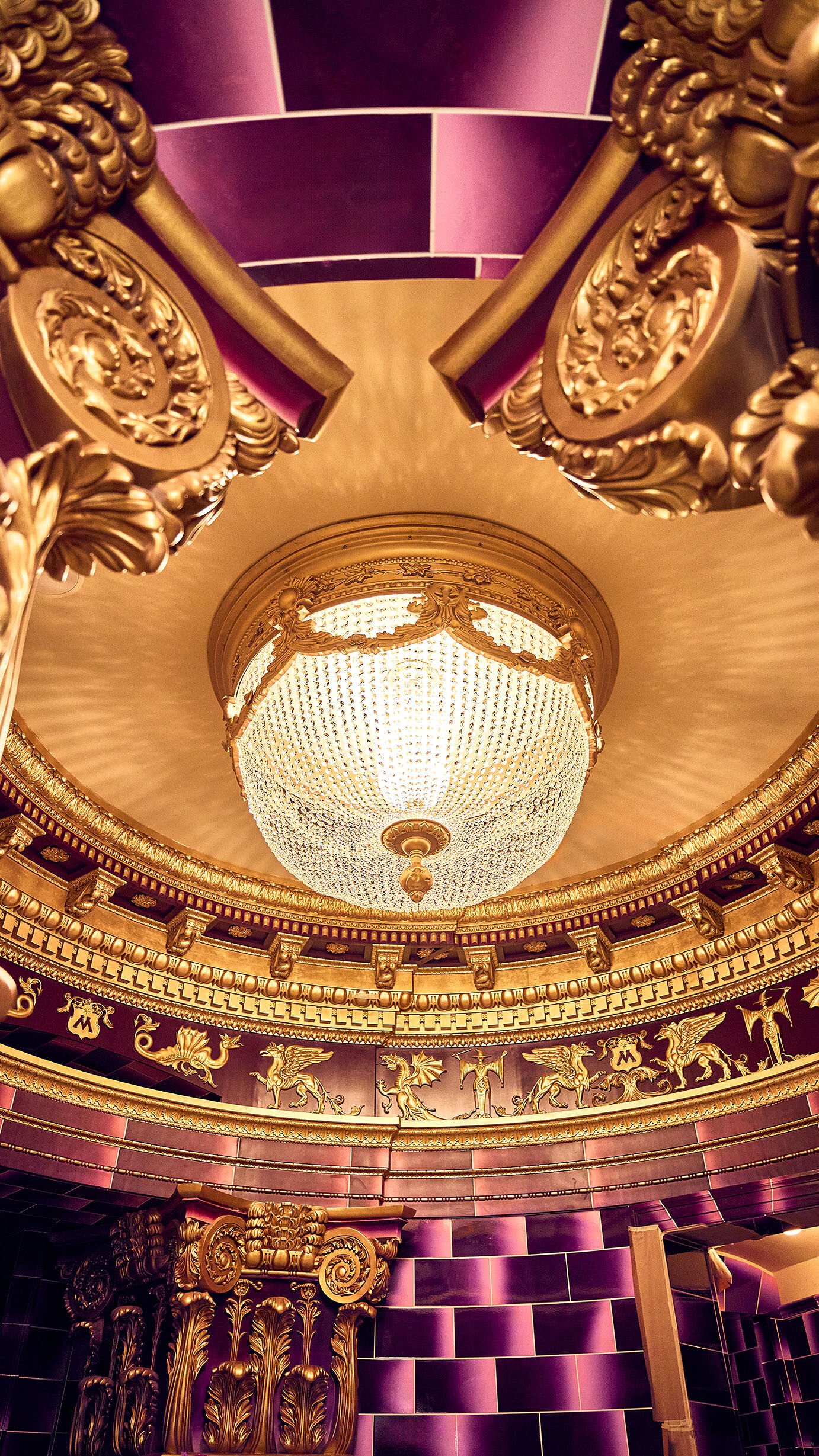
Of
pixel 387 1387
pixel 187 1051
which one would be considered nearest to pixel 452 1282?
pixel 387 1387

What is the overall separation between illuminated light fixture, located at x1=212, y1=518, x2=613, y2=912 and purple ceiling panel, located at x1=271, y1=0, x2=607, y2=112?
4.47 ft

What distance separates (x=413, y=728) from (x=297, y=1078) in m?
2.19

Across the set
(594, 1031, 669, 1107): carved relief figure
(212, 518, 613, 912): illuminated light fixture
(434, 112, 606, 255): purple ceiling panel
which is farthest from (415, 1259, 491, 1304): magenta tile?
(434, 112, 606, 255): purple ceiling panel

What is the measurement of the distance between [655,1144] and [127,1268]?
6.69 feet

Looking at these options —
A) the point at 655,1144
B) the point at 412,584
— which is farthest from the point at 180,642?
the point at 655,1144

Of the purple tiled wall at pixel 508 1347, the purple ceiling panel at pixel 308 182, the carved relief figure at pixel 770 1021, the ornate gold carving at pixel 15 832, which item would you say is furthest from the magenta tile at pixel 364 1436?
the purple ceiling panel at pixel 308 182

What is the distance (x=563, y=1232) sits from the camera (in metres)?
3.70

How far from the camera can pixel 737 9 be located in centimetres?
120

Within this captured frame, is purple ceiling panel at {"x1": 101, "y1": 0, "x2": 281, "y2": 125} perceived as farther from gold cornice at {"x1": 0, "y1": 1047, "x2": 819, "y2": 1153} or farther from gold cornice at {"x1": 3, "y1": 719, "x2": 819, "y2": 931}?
gold cornice at {"x1": 0, "y1": 1047, "x2": 819, "y2": 1153}

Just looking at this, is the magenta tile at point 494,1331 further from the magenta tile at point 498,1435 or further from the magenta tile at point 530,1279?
the magenta tile at point 498,1435

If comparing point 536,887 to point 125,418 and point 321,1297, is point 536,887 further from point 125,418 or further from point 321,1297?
point 125,418

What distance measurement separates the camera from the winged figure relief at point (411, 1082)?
4098 mm

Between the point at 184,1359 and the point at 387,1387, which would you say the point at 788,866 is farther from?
the point at 184,1359

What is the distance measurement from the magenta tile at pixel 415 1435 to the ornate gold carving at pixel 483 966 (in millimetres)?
1591
